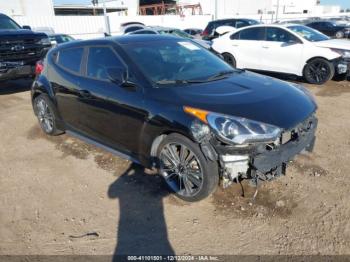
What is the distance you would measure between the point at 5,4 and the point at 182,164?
34575 mm

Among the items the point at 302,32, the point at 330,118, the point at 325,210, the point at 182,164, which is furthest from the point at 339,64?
the point at 182,164

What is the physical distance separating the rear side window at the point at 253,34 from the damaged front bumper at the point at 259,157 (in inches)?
258

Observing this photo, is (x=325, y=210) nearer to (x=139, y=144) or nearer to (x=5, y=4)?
(x=139, y=144)

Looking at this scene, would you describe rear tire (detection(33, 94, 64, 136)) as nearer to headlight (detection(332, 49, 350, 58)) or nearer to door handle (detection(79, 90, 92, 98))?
door handle (detection(79, 90, 92, 98))

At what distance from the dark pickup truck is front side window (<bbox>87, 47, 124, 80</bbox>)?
4958 millimetres

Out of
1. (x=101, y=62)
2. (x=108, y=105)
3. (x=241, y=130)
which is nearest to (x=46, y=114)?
(x=101, y=62)

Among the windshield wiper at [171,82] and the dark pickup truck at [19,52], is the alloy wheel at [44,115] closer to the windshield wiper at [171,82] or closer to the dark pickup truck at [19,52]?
the windshield wiper at [171,82]

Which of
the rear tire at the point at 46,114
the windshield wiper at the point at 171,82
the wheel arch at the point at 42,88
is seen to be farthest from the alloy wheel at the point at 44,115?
the windshield wiper at the point at 171,82

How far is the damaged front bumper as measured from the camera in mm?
2947

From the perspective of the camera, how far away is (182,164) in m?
3.35

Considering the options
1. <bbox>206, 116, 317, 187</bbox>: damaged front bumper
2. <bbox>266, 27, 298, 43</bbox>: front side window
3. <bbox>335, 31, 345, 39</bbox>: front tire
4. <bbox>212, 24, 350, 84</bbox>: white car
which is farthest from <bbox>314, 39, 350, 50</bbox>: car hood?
<bbox>335, 31, 345, 39</bbox>: front tire

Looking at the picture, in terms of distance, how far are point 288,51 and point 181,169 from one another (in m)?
6.39

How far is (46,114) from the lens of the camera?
538cm

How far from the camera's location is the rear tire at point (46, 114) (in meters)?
5.08
